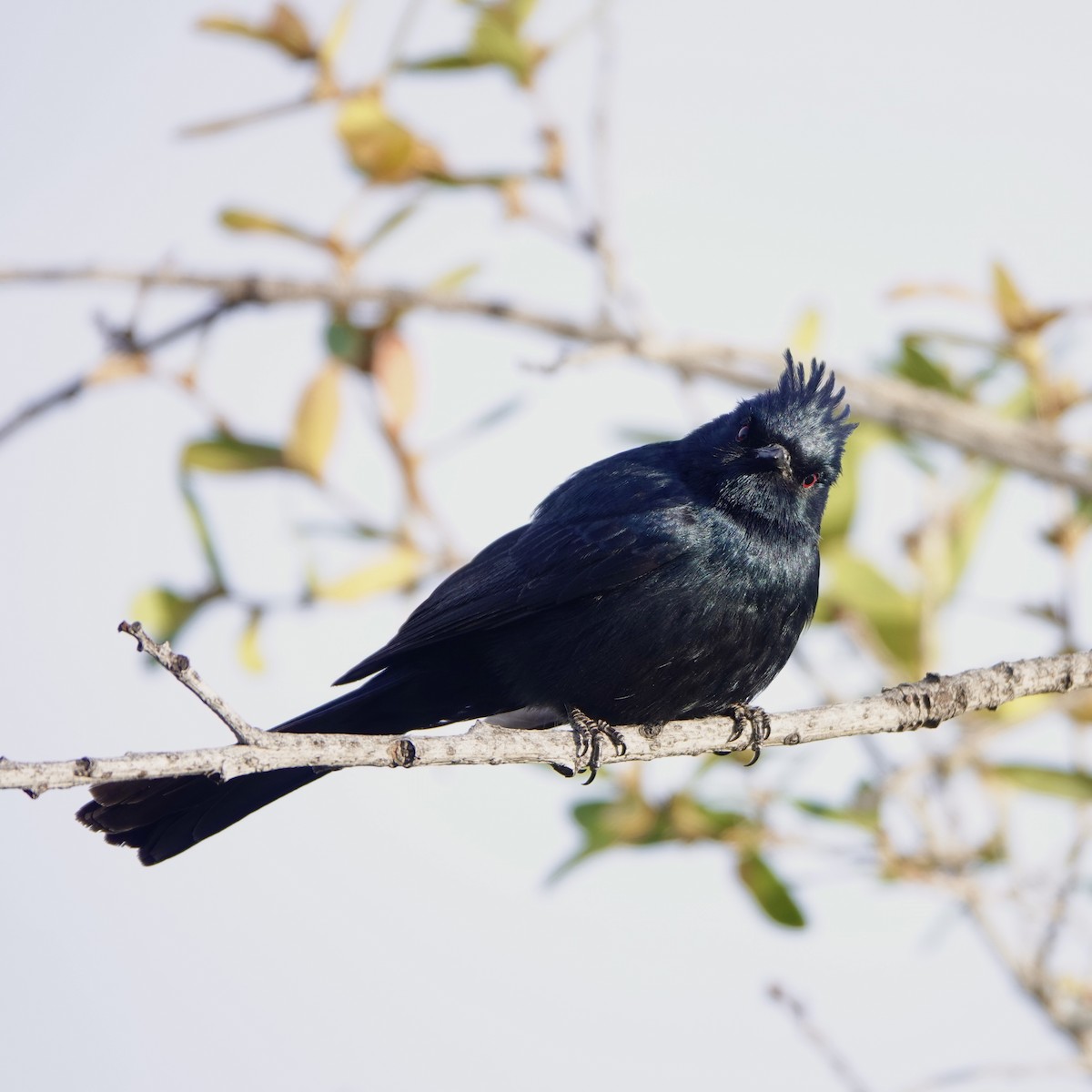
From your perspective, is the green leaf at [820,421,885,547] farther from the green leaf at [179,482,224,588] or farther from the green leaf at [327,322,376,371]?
the green leaf at [179,482,224,588]

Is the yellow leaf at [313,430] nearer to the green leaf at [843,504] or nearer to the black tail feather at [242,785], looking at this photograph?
the black tail feather at [242,785]

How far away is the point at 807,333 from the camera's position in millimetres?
5285

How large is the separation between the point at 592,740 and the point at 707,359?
1376mm

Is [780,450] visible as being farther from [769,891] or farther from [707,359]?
[769,891]

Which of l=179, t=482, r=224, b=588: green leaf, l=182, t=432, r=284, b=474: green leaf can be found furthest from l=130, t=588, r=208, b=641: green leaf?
l=182, t=432, r=284, b=474: green leaf

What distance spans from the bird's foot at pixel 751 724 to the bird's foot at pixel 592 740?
36 cm

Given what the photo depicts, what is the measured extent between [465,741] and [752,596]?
133 centimetres

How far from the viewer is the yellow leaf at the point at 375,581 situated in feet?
15.0

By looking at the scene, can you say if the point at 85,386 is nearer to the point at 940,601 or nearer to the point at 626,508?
the point at 626,508

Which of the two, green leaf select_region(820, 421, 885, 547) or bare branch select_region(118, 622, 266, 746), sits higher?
green leaf select_region(820, 421, 885, 547)

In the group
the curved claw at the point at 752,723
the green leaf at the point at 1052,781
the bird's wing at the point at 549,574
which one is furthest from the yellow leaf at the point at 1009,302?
the curved claw at the point at 752,723

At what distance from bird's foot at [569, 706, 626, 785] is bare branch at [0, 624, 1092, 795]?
0.11ft

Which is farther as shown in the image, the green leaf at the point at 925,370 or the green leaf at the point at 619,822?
the green leaf at the point at 925,370

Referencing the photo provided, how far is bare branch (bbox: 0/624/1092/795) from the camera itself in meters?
2.63
